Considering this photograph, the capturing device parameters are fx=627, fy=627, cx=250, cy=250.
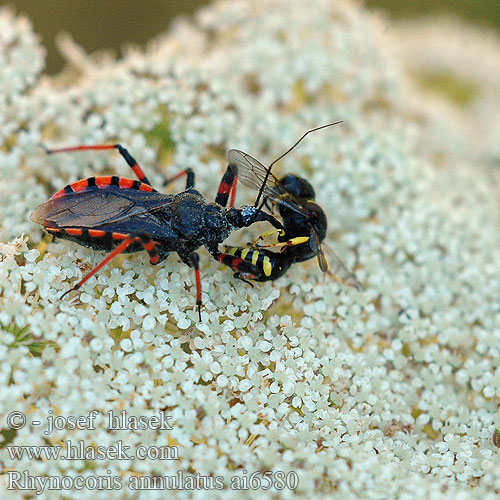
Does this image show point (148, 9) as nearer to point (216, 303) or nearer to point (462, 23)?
point (462, 23)

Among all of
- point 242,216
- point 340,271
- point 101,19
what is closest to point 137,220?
point 242,216

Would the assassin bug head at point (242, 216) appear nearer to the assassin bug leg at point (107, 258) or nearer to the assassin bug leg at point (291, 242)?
the assassin bug leg at point (291, 242)

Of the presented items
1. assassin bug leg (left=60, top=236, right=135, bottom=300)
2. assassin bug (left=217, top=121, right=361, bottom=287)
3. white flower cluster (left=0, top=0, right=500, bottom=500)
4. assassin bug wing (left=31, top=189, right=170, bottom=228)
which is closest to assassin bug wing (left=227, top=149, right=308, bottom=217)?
assassin bug (left=217, top=121, right=361, bottom=287)

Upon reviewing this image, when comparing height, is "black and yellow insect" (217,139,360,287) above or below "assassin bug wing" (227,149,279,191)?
below

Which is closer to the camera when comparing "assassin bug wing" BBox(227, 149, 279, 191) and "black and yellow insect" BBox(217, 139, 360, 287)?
"black and yellow insect" BBox(217, 139, 360, 287)

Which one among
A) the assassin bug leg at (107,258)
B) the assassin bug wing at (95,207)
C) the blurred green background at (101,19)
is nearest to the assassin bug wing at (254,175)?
the assassin bug wing at (95,207)

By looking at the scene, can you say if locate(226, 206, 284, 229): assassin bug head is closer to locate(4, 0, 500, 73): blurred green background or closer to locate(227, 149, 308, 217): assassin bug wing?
locate(227, 149, 308, 217): assassin bug wing
